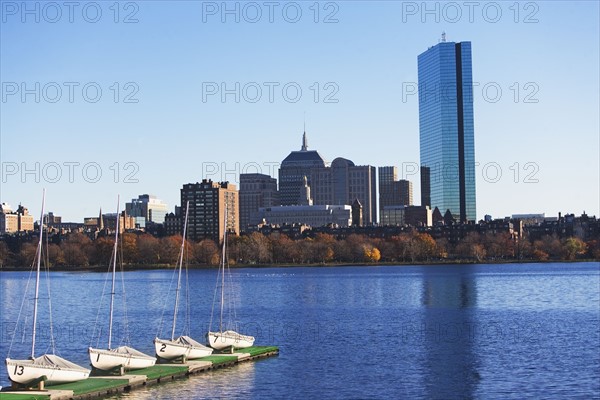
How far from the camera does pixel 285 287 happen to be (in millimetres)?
139375

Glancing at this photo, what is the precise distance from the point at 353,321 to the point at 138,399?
127ft

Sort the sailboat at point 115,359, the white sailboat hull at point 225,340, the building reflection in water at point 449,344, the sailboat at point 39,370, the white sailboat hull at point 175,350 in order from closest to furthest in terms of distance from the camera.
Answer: the sailboat at point 39,370 < the sailboat at point 115,359 < the building reflection in water at point 449,344 < the white sailboat hull at point 175,350 < the white sailboat hull at point 225,340

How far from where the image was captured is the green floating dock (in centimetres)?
4388

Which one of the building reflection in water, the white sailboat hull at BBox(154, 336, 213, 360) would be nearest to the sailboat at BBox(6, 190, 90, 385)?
the white sailboat hull at BBox(154, 336, 213, 360)

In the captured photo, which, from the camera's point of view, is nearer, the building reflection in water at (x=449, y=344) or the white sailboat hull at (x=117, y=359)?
the white sailboat hull at (x=117, y=359)

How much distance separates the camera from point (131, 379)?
159 feet

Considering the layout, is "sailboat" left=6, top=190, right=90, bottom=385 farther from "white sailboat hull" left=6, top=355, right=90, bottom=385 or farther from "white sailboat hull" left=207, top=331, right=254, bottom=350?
"white sailboat hull" left=207, top=331, right=254, bottom=350

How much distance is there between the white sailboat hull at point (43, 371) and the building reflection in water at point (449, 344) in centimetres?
1756

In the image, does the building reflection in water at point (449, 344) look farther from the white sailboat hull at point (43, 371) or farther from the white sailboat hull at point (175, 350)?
the white sailboat hull at point (43, 371)

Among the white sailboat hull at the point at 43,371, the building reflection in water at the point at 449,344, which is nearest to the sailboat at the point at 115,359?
the white sailboat hull at the point at 43,371

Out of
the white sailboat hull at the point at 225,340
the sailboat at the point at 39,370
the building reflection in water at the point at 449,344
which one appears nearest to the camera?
the sailboat at the point at 39,370

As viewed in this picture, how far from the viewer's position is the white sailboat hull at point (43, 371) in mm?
44562

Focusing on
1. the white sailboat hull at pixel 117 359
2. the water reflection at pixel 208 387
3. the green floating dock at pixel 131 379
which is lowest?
the water reflection at pixel 208 387

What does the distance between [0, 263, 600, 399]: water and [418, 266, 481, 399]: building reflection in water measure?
91 mm
